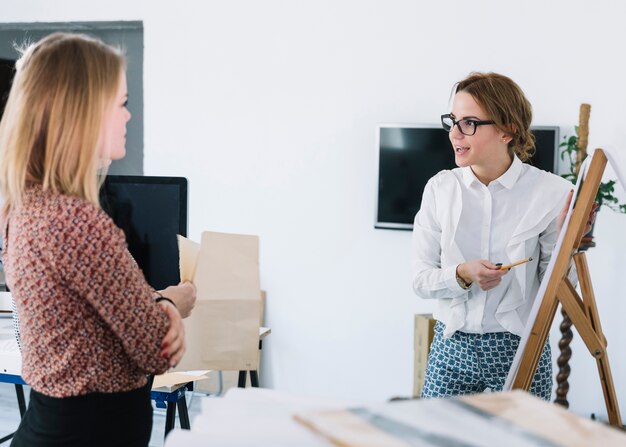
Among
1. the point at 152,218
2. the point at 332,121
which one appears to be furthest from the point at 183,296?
the point at 332,121

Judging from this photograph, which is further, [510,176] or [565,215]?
[510,176]

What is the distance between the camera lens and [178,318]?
116 cm

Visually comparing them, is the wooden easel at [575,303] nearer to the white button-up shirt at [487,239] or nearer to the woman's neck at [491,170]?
the white button-up shirt at [487,239]

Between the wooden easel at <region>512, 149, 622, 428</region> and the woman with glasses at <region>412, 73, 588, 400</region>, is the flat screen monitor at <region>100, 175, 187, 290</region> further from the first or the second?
the wooden easel at <region>512, 149, 622, 428</region>

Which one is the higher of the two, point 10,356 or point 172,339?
point 172,339

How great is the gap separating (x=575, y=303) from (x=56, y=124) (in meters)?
1.09

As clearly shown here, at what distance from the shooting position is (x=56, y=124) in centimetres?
107

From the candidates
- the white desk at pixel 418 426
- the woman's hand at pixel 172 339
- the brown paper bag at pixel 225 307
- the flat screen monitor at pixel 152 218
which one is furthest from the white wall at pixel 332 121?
the white desk at pixel 418 426

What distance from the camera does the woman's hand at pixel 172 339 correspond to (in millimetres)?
1109

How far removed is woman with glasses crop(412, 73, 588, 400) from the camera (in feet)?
5.63

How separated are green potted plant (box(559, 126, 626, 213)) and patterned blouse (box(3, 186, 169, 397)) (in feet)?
8.94

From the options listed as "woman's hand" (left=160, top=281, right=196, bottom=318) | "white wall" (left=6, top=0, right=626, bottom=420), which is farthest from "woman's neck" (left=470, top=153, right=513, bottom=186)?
"white wall" (left=6, top=0, right=626, bottom=420)

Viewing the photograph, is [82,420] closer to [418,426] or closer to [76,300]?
Result: [76,300]

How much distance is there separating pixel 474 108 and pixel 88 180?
1.05 metres
